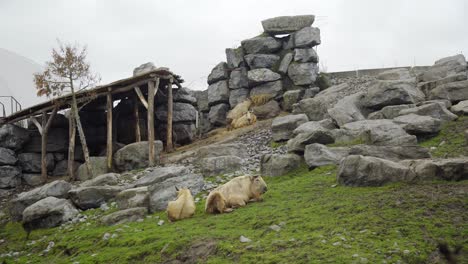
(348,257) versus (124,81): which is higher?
(124,81)

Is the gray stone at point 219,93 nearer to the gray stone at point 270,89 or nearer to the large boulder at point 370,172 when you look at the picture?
the gray stone at point 270,89

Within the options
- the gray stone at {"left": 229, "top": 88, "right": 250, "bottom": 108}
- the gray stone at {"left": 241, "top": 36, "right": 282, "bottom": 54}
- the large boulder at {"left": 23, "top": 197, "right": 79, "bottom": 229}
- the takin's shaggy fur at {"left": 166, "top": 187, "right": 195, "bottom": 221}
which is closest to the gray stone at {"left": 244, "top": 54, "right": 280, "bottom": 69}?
the gray stone at {"left": 241, "top": 36, "right": 282, "bottom": 54}

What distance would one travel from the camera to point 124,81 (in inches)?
939

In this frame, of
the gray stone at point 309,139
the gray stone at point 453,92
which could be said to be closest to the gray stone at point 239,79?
the gray stone at point 453,92

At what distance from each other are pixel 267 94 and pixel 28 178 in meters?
15.5

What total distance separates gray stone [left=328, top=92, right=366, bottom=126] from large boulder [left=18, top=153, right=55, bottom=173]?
17.7 meters

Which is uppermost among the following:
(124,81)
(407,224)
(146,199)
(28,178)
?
(124,81)

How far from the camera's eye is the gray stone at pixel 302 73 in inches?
1170

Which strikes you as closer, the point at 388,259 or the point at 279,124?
the point at 388,259

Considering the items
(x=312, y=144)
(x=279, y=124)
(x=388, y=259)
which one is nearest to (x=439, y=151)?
(x=312, y=144)

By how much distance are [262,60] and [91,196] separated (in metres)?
17.9

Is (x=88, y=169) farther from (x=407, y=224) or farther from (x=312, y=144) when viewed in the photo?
(x=407, y=224)

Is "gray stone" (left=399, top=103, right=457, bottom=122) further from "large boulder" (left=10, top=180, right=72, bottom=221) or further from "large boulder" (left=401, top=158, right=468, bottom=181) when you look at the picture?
"large boulder" (left=10, top=180, right=72, bottom=221)

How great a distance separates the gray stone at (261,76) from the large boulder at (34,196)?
16.0 metres
